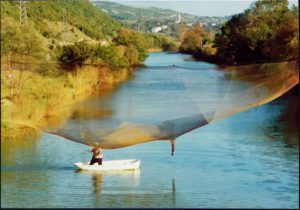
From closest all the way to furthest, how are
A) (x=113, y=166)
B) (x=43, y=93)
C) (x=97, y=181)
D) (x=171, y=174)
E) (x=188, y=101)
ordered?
(x=188, y=101)
(x=97, y=181)
(x=171, y=174)
(x=113, y=166)
(x=43, y=93)

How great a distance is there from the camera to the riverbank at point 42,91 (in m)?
→ 14.7

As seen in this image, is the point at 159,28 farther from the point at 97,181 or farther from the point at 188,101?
the point at 188,101

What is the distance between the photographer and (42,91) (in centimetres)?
1897

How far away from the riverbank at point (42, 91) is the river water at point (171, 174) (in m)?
0.52

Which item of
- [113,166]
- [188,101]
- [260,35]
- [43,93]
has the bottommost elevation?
[113,166]

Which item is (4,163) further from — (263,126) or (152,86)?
(263,126)

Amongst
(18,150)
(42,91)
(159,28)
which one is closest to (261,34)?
(42,91)

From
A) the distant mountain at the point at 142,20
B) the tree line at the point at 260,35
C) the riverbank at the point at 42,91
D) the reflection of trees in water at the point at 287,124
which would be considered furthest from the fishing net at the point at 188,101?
the distant mountain at the point at 142,20

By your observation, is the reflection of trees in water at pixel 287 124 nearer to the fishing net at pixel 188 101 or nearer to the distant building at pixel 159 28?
the fishing net at pixel 188 101

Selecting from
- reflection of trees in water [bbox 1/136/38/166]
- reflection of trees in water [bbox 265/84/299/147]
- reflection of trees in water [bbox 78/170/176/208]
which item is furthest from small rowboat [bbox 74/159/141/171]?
reflection of trees in water [bbox 265/84/299/147]

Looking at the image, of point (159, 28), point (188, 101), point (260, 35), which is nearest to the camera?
point (188, 101)

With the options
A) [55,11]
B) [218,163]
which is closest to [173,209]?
[218,163]

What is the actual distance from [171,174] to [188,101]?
3003mm

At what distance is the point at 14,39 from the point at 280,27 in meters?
18.9
